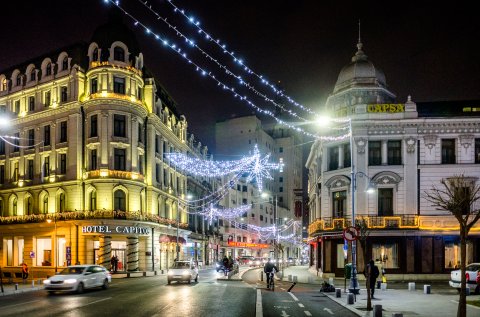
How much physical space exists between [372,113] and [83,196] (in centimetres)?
2818

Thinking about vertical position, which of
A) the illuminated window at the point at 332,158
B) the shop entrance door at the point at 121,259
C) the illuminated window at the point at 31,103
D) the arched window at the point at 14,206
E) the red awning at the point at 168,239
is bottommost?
the shop entrance door at the point at 121,259

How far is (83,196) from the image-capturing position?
2093 inches

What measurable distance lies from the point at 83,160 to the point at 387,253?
98.1 ft

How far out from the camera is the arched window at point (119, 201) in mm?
52906

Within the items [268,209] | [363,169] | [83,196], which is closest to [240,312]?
[363,169]

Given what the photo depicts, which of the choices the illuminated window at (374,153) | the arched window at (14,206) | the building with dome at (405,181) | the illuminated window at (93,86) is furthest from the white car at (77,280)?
the arched window at (14,206)

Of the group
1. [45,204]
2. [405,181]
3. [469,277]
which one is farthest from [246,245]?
[469,277]

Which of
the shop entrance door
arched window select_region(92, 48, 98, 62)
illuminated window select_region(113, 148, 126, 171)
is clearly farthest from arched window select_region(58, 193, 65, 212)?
arched window select_region(92, 48, 98, 62)

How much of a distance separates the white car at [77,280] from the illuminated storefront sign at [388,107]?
2521 centimetres

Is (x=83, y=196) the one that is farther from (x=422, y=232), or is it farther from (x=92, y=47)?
(x=422, y=232)

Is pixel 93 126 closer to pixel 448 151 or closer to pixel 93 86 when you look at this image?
pixel 93 86

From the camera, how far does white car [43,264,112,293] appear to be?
2675cm

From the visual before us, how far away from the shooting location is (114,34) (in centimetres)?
5534

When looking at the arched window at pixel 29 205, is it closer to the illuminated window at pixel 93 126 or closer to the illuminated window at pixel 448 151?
the illuminated window at pixel 93 126
